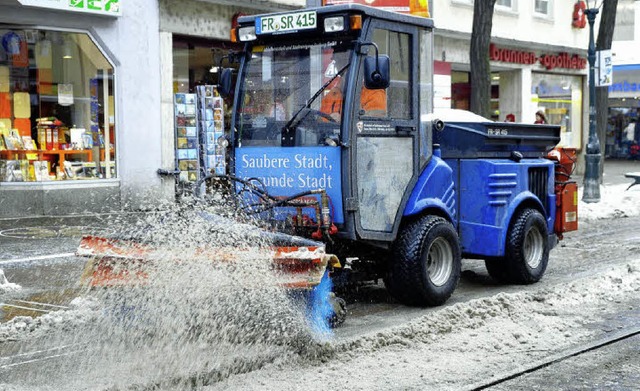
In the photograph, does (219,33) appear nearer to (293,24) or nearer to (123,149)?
(123,149)

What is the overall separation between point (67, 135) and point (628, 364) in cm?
1224

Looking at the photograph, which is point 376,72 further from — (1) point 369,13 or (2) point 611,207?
(2) point 611,207

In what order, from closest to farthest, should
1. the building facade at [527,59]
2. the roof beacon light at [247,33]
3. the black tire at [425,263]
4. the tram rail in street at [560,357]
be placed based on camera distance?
the tram rail in street at [560,357]
the black tire at [425,263]
the roof beacon light at [247,33]
the building facade at [527,59]

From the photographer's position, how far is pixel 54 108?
16.0 metres

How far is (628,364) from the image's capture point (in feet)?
20.5

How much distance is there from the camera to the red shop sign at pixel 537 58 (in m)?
25.3

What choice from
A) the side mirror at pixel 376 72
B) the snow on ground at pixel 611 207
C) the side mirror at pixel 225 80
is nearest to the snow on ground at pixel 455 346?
the side mirror at pixel 376 72

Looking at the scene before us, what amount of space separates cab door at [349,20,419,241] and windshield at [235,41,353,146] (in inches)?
9.7

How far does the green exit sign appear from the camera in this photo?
1491 centimetres

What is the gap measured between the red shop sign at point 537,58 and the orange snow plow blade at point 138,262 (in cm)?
1843

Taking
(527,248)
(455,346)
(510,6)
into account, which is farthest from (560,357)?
(510,6)

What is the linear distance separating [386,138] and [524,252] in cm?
241

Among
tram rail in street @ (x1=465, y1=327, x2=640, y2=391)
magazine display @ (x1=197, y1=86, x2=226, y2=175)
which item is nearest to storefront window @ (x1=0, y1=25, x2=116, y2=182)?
magazine display @ (x1=197, y1=86, x2=226, y2=175)

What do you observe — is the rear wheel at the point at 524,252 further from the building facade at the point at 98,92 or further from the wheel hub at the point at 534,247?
the building facade at the point at 98,92
